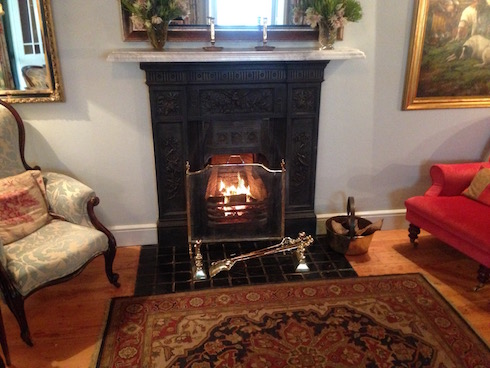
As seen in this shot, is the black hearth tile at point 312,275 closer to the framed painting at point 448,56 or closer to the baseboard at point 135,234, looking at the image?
the baseboard at point 135,234

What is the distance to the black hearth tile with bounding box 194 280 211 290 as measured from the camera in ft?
8.55

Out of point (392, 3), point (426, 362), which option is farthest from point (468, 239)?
point (392, 3)

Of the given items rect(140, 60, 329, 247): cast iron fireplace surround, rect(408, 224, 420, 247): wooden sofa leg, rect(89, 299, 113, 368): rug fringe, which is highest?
rect(140, 60, 329, 247): cast iron fireplace surround

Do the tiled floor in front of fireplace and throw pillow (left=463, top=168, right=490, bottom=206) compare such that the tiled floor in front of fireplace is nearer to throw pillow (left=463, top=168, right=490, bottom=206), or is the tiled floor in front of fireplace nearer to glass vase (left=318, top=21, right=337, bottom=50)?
throw pillow (left=463, top=168, right=490, bottom=206)

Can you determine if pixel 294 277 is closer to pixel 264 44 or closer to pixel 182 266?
pixel 182 266

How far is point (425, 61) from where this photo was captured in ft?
9.78

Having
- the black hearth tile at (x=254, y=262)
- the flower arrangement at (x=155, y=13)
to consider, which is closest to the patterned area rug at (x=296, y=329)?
the black hearth tile at (x=254, y=262)

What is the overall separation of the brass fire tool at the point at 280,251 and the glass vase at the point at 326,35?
50.4 inches

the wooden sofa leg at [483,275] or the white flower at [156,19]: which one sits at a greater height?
the white flower at [156,19]

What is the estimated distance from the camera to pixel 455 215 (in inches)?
105

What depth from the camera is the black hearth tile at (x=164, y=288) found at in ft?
8.45

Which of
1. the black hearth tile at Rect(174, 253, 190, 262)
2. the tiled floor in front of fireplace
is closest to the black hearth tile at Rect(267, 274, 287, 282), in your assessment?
the tiled floor in front of fireplace

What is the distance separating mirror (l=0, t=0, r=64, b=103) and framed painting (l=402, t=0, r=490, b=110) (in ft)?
7.91

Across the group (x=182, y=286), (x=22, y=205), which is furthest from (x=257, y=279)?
(x=22, y=205)
